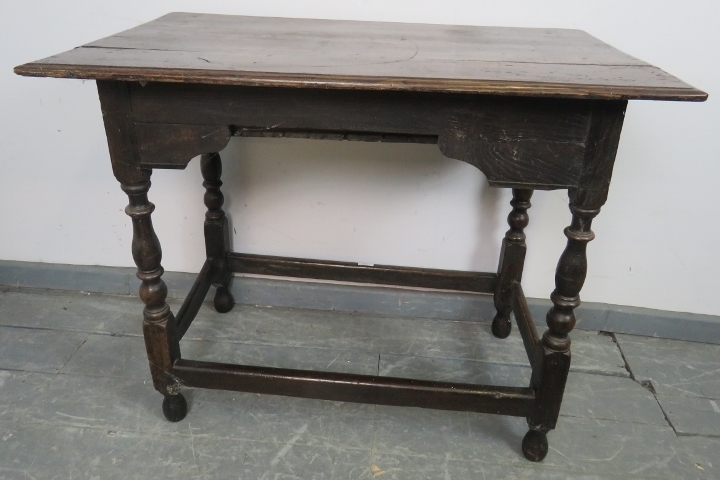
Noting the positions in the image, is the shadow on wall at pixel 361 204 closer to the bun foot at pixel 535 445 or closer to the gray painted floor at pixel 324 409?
the gray painted floor at pixel 324 409

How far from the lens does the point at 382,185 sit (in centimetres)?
186

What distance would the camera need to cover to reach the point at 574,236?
1.23m

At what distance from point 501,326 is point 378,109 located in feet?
3.35

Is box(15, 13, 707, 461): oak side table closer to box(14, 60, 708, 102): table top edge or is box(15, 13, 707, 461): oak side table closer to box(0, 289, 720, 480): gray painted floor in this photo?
box(14, 60, 708, 102): table top edge

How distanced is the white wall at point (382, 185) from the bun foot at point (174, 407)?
63 centimetres

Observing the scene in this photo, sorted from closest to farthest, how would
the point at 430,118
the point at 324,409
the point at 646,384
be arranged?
the point at 430,118 < the point at 324,409 < the point at 646,384

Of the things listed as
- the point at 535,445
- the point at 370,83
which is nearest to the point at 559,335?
the point at 535,445

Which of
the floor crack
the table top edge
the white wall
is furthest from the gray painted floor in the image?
the table top edge

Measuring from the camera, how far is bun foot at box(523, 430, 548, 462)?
56.3 inches

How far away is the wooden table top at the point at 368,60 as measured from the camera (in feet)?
3.35

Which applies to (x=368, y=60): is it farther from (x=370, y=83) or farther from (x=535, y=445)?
(x=535, y=445)

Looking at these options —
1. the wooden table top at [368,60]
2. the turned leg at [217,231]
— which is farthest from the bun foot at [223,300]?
the wooden table top at [368,60]

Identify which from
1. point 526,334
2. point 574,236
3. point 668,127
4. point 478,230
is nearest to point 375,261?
point 478,230

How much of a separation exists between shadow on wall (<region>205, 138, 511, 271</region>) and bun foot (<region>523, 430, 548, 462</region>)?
0.64 metres
